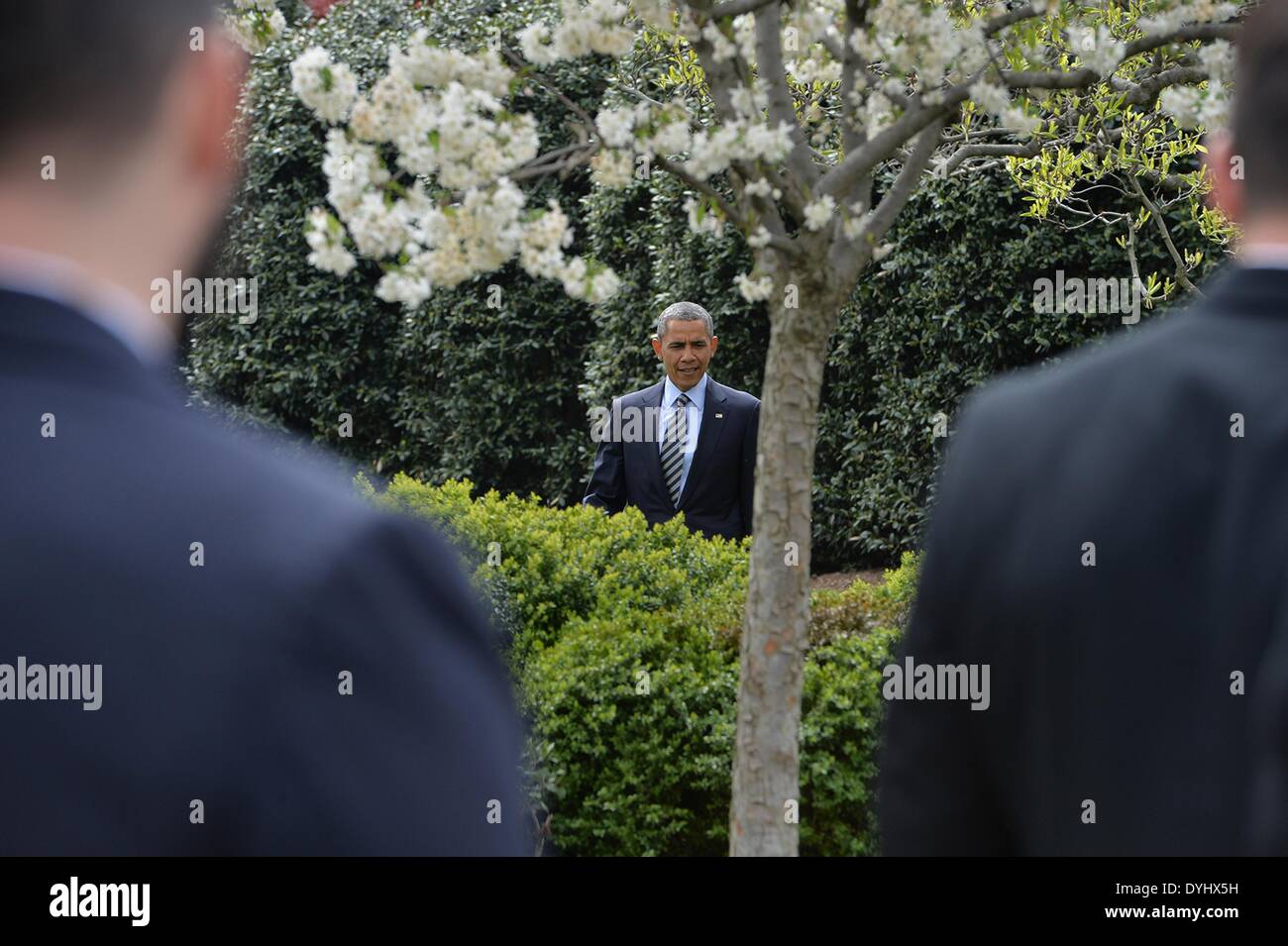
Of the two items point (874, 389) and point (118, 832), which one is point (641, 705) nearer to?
point (118, 832)

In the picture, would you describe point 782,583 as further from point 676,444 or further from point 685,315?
point 685,315

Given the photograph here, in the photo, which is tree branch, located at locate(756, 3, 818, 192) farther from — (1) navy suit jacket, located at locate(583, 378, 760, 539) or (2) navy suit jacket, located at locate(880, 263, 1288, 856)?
(1) navy suit jacket, located at locate(583, 378, 760, 539)

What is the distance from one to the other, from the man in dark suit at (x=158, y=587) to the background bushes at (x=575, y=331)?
8310 mm

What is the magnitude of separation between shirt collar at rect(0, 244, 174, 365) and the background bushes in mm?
8334

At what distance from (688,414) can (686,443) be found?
0.15m

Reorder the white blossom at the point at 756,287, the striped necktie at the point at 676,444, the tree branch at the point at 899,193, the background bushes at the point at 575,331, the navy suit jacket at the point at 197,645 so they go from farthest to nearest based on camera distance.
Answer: the background bushes at the point at 575,331 → the striped necktie at the point at 676,444 → the tree branch at the point at 899,193 → the white blossom at the point at 756,287 → the navy suit jacket at the point at 197,645

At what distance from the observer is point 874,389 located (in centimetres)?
991

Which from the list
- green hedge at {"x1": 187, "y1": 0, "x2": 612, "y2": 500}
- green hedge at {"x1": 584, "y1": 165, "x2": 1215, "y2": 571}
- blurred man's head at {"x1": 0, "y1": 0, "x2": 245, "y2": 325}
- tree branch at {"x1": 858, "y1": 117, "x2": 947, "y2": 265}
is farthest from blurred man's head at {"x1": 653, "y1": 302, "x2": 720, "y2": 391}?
blurred man's head at {"x1": 0, "y1": 0, "x2": 245, "y2": 325}

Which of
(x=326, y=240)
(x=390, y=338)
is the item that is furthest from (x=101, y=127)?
(x=390, y=338)

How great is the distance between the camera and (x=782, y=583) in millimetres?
3982

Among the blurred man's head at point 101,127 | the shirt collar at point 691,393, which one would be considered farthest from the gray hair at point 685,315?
the blurred man's head at point 101,127

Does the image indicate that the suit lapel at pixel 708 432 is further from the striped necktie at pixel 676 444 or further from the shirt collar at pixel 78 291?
the shirt collar at pixel 78 291

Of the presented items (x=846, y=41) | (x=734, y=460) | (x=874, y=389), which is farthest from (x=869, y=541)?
(x=846, y=41)

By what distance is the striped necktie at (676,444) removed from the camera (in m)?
7.02
